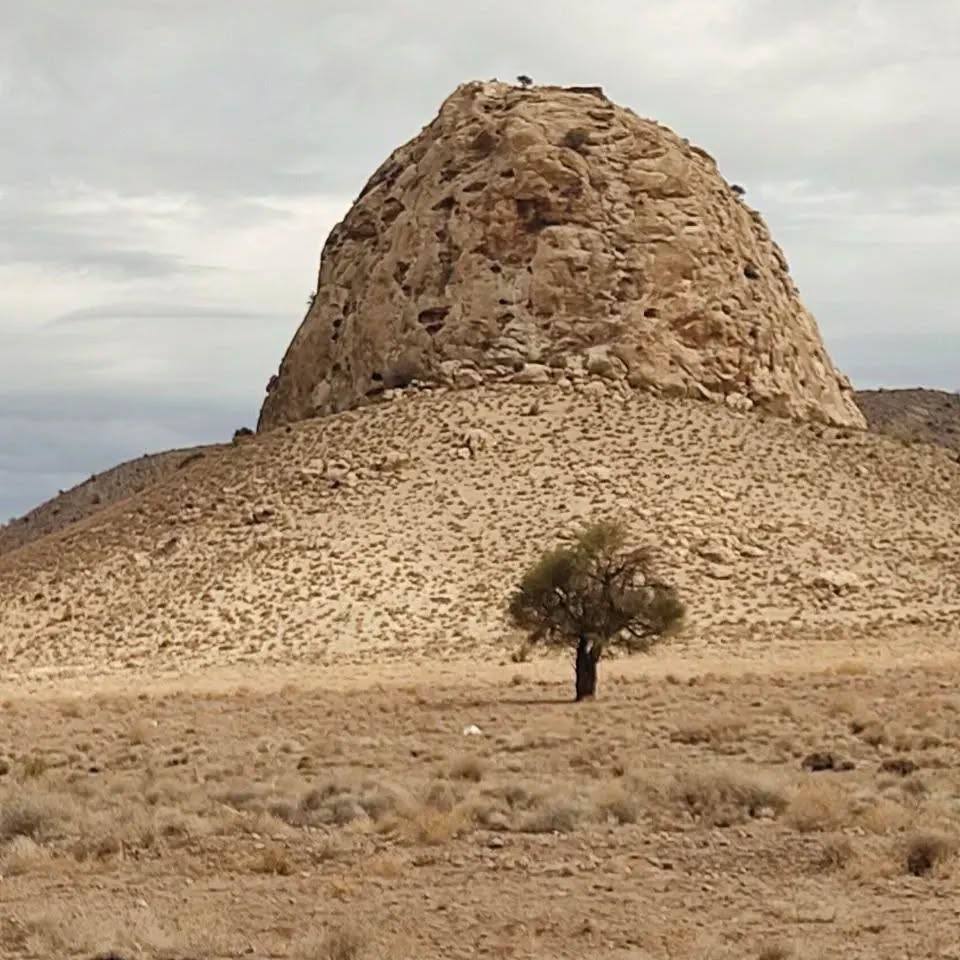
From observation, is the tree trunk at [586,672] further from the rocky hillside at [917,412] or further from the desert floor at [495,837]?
the rocky hillside at [917,412]

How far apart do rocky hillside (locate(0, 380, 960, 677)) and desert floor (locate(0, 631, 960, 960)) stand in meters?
18.4

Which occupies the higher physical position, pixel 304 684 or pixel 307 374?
pixel 307 374

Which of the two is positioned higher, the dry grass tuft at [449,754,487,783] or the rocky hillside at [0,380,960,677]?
the rocky hillside at [0,380,960,677]

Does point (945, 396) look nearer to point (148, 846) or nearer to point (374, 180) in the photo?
point (374, 180)

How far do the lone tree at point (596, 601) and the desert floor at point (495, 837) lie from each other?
673 centimetres

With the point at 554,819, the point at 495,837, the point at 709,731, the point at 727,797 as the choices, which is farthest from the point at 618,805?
the point at 709,731

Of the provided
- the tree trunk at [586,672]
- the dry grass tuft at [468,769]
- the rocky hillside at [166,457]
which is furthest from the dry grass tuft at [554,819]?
the rocky hillside at [166,457]

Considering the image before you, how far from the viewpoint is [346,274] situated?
6162 cm

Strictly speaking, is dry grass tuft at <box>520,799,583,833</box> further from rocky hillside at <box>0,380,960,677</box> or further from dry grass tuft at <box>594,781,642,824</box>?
rocky hillside at <box>0,380,960,677</box>

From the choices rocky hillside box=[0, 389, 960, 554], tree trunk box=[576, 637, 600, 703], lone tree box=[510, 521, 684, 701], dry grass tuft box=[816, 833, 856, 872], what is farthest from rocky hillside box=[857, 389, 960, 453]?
dry grass tuft box=[816, 833, 856, 872]

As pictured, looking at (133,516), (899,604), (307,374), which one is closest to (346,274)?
(307,374)

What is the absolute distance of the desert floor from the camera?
1097 cm

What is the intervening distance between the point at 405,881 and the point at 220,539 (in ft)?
120

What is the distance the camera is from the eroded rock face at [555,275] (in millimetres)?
54969
